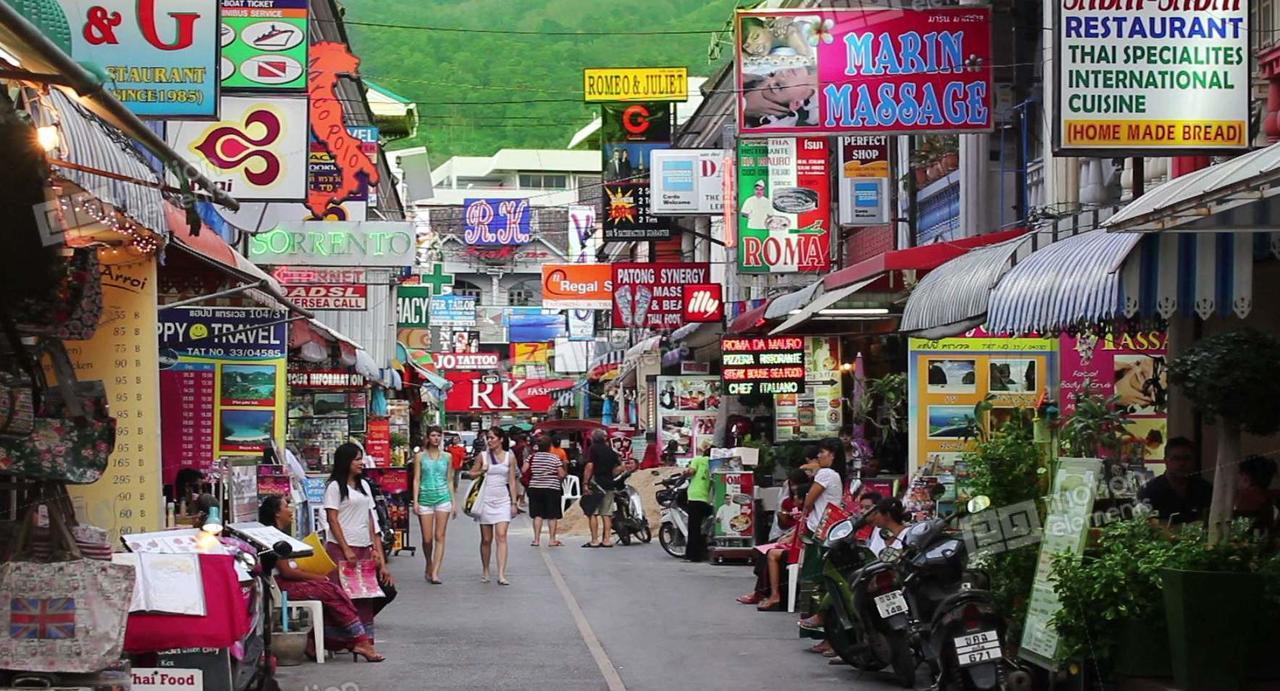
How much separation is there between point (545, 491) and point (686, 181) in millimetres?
9717

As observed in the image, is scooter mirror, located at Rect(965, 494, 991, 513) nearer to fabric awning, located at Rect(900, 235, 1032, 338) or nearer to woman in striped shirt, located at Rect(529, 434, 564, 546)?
fabric awning, located at Rect(900, 235, 1032, 338)

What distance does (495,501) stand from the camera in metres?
20.8

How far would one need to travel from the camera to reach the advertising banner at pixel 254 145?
1583cm

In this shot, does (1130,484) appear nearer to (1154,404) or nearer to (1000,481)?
(1000,481)

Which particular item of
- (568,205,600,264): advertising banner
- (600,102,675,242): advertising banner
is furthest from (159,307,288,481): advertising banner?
(568,205,600,264): advertising banner

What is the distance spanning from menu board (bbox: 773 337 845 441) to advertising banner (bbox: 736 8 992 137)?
10.3 meters

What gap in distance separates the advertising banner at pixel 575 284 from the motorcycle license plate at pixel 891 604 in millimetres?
33355

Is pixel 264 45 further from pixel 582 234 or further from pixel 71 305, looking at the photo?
pixel 582 234

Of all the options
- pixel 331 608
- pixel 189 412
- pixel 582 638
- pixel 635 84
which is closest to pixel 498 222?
pixel 635 84

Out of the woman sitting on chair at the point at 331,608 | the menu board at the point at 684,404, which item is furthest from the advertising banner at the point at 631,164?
the woman sitting on chair at the point at 331,608

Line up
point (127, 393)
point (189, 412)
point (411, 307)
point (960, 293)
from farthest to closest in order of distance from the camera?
1. point (411, 307)
2. point (189, 412)
3. point (960, 293)
4. point (127, 393)

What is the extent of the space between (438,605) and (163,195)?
9369mm

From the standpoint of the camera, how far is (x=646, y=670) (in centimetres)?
1292

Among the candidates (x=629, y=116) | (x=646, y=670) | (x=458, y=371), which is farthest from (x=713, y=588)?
(x=458, y=371)
